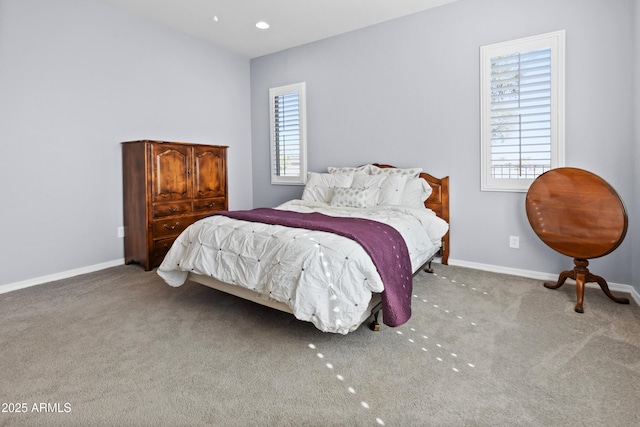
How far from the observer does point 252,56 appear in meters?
5.17

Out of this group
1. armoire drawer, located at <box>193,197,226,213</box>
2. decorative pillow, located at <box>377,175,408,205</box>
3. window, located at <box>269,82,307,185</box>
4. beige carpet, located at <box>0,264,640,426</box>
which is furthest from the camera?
window, located at <box>269,82,307,185</box>

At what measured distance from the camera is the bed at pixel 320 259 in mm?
1934

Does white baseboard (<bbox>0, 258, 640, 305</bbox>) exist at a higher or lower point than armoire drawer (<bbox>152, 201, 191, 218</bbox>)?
lower

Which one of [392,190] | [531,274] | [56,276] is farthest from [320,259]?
[56,276]

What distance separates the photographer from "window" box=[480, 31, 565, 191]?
310 centimetres

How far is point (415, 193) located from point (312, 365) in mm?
2220

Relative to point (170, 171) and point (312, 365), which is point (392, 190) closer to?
point (312, 365)

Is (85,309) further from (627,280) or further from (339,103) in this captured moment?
(627,280)

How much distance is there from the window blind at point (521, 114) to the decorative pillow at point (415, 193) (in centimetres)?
65

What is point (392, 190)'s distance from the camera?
138 inches

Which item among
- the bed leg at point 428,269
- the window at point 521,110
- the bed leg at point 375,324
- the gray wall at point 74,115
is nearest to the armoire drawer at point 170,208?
the gray wall at point 74,115

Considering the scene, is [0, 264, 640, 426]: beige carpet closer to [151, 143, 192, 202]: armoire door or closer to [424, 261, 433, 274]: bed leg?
[424, 261, 433, 274]: bed leg

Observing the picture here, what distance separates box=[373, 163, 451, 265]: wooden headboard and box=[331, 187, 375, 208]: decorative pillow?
705mm

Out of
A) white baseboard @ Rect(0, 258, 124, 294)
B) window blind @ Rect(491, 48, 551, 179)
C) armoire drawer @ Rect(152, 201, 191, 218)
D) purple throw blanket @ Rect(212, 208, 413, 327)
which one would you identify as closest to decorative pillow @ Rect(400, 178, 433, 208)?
window blind @ Rect(491, 48, 551, 179)
